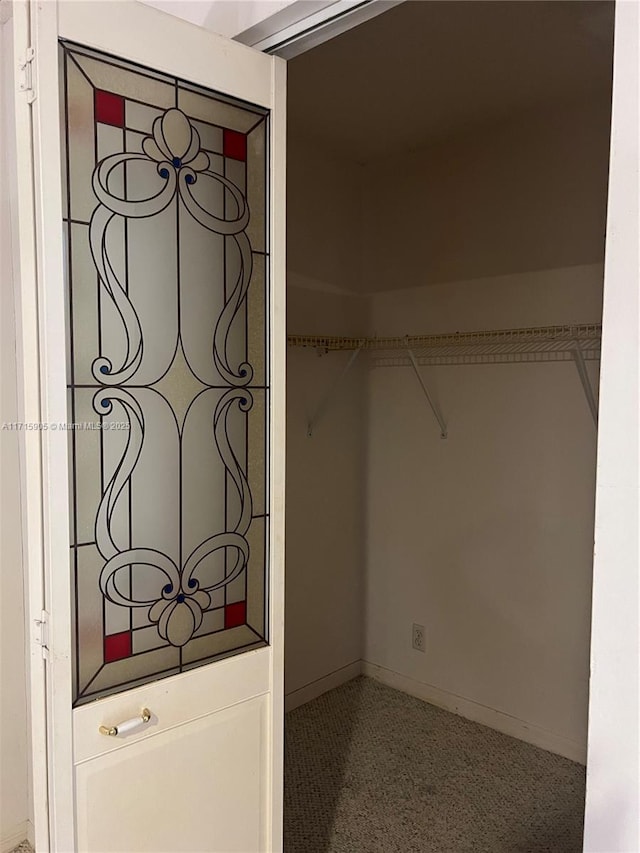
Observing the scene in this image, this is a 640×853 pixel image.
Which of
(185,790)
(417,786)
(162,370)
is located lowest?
(417,786)

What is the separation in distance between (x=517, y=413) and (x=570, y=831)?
5.28 feet

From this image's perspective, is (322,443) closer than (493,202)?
No

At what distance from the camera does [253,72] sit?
1.56 meters

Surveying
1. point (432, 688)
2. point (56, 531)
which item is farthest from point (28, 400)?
point (432, 688)

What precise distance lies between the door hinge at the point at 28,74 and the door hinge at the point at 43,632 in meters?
0.99

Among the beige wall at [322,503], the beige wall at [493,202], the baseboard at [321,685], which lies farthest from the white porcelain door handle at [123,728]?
the beige wall at [493,202]

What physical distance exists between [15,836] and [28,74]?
2.33 meters

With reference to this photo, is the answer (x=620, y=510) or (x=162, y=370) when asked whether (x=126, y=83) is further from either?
(x=620, y=510)

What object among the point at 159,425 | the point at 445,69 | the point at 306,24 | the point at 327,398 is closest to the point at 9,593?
the point at 159,425

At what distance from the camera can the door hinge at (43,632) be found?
134cm

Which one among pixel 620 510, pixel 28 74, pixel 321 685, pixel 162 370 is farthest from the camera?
pixel 321 685

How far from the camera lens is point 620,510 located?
1.11 m

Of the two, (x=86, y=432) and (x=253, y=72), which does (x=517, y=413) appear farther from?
(x=86, y=432)

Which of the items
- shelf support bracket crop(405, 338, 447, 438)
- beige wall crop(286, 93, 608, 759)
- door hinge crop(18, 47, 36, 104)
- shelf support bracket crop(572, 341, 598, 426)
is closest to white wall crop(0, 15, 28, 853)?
door hinge crop(18, 47, 36, 104)
